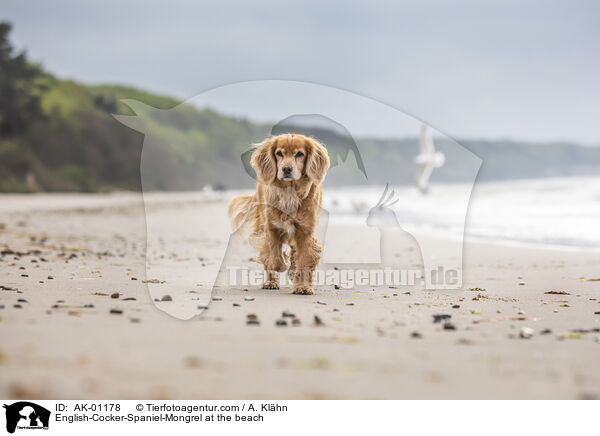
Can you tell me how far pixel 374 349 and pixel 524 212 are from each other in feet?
58.2

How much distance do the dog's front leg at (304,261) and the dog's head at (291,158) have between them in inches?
26.3

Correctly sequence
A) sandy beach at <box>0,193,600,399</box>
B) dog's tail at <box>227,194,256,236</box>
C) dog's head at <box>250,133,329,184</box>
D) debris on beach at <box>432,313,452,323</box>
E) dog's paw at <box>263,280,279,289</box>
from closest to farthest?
sandy beach at <box>0,193,600,399</box> → debris on beach at <box>432,313,452,323</box> → dog's head at <box>250,133,329,184</box> → dog's paw at <box>263,280,279,289</box> → dog's tail at <box>227,194,256,236</box>

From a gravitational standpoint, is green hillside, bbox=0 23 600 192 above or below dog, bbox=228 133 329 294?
above

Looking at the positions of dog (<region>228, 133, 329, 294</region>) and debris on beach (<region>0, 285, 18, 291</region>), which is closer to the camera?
debris on beach (<region>0, 285, 18, 291</region>)

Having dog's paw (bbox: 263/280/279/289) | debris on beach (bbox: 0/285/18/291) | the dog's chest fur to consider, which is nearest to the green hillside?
the dog's chest fur

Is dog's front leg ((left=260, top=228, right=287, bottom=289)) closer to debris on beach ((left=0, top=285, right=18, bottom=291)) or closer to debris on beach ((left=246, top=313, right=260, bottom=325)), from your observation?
debris on beach ((left=246, top=313, right=260, bottom=325))

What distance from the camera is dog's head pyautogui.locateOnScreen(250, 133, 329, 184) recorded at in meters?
5.93

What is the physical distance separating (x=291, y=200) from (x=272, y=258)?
777 millimetres

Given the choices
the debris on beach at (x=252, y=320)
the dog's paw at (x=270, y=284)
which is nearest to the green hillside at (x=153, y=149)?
the dog's paw at (x=270, y=284)
